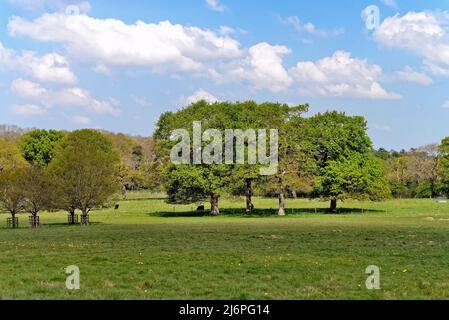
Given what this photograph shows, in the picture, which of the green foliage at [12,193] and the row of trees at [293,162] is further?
the row of trees at [293,162]

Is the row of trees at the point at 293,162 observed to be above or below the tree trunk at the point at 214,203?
above

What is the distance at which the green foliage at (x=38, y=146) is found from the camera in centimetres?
12268

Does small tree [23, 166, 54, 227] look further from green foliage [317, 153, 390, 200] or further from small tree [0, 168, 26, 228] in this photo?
green foliage [317, 153, 390, 200]

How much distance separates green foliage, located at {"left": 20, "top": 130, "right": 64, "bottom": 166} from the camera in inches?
4830

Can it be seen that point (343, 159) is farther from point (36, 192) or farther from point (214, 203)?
point (36, 192)

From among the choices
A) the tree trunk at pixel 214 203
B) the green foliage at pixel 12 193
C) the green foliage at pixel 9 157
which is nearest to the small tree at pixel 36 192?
the green foliage at pixel 12 193

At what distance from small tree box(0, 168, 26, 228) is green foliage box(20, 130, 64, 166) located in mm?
65518

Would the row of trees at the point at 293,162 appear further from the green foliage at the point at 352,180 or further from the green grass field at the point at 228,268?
the green grass field at the point at 228,268

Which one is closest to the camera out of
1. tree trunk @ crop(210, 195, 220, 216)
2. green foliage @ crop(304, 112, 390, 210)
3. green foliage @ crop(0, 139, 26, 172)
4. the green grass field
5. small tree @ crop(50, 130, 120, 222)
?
the green grass field

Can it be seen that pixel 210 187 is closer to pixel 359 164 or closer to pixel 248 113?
pixel 248 113

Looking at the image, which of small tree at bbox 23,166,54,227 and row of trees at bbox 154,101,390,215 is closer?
small tree at bbox 23,166,54,227

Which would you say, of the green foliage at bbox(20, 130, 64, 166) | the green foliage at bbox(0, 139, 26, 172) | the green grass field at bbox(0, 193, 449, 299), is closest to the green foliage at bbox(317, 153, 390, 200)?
the green grass field at bbox(0, 193, 449, 299)

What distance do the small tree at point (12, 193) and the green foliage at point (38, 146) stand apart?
65.5m
